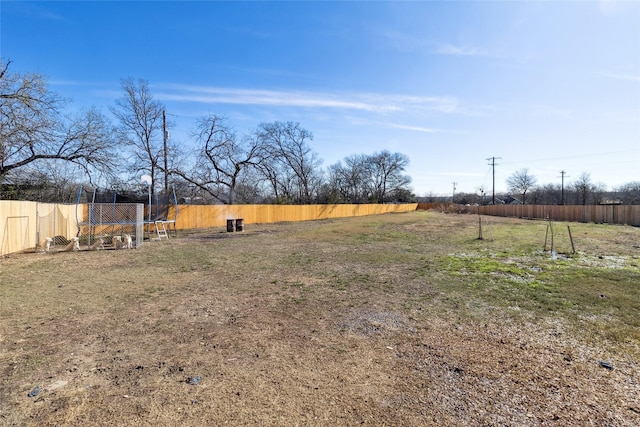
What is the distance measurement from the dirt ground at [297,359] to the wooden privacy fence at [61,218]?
5164 millimetres

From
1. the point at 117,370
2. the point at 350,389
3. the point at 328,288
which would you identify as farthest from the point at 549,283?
the point at 117,370

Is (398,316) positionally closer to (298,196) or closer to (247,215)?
(247,215)

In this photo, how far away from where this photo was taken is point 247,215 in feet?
81.2

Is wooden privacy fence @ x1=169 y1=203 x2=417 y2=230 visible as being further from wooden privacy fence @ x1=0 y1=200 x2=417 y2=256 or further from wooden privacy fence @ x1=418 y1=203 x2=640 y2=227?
wooden privacy fence @ x1=418 y1=203 x2=640 y2=227

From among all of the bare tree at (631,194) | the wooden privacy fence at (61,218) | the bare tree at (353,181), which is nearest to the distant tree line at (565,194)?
the bare tree at (631,194)

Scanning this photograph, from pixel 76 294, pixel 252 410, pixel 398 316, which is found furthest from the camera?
pixel 76 294

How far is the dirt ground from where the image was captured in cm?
236

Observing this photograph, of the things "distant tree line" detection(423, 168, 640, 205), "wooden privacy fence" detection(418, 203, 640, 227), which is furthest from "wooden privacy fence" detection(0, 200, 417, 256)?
"distant tree line" detection(423, 168, 640, 205)

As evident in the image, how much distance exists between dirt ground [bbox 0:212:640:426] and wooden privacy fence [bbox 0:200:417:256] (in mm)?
5164

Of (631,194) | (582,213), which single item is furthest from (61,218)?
(631,194)

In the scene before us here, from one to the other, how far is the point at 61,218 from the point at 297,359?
47.5 ft

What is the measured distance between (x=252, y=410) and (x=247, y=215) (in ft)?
75.6

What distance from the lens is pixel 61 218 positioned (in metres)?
13.0

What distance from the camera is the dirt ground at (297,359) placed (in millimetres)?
2355
